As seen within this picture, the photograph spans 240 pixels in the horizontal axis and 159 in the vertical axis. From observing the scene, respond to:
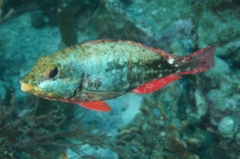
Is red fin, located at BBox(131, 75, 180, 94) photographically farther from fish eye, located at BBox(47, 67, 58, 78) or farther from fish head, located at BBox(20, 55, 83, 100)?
fish eye, located at BBox(47, 67, 58, 78)

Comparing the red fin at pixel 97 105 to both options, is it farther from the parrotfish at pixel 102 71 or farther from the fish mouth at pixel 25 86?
the fish mouth at pixel 25 86

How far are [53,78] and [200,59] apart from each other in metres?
1.43

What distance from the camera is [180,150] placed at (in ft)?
12.6

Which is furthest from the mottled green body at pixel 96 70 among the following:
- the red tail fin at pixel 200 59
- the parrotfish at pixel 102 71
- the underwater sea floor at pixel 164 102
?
the underwater sea floor at pixel 164 102

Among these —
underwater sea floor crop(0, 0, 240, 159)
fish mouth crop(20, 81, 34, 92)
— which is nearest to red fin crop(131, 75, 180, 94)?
fish mouth crop(20, 81, 34, 92)

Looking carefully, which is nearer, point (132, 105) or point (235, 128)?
point (235, 128)

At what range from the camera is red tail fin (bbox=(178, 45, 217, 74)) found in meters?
2.33

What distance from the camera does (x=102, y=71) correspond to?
2012mm

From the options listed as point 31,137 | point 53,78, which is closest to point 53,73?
point 53,78

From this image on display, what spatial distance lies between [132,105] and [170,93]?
1.23 metres

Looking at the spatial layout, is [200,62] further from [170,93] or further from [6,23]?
[6,23]

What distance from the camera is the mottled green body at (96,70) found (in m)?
1.86

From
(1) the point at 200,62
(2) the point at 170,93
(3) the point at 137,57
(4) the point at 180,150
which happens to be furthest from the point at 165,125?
(3) the point at 137,57

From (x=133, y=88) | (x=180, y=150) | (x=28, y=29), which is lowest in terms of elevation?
(x=180, y=150)
